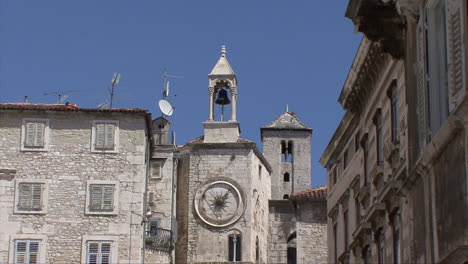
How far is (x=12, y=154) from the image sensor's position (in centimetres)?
4362

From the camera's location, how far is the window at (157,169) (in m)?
57.1

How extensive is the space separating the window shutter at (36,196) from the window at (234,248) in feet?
55.7

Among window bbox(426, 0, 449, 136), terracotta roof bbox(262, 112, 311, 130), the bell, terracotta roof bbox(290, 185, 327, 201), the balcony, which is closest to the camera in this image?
window bbox(426, 0, 449, 136)

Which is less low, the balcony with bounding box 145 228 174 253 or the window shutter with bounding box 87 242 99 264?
the balcony with bounding box 145 228 174 253

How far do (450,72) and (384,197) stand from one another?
6.40 meters

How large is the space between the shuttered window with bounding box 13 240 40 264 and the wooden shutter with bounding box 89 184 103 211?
8.18 ft

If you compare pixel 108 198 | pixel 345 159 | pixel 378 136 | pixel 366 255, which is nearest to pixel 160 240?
pixel 108 198

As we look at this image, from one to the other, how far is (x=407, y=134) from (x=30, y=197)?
986 inches

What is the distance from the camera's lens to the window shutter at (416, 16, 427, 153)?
1903 centimetres

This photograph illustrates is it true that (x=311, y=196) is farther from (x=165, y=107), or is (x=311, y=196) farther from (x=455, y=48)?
(x=455, y=48)

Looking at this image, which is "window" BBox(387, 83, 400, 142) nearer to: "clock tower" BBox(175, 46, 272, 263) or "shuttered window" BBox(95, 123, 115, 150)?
"shuttered window" BBox(95, 123, 115, 150)

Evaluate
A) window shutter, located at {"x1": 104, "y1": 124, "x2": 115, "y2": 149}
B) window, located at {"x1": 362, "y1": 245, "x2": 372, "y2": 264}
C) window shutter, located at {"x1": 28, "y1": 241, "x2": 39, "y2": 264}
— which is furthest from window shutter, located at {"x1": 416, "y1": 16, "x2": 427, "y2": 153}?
window shutter, located at {"x1": 28, "y1": 241, "x2": 39, "y2": 264}

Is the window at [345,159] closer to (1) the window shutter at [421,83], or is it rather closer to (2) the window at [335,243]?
(2) the window at [335,243]

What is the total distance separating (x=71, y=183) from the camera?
142 ft
